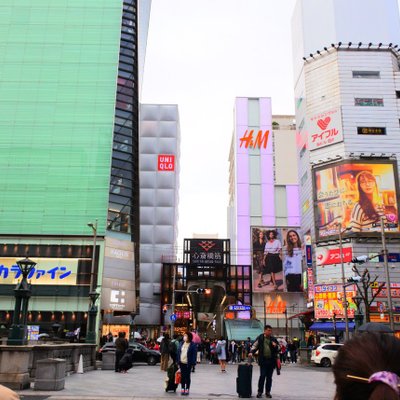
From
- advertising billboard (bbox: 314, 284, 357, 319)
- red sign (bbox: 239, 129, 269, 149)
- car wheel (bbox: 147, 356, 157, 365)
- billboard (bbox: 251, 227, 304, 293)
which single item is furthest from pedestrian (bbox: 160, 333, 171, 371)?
red sign (bbox: 239, 129, 269, 149)

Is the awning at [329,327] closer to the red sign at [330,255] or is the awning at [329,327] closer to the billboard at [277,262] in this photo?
the red sign at [330,255]

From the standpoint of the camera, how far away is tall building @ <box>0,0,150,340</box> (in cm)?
4362

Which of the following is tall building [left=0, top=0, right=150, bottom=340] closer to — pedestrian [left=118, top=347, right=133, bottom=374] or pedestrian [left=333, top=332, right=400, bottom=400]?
pedestrian [left=118, top=347, right=133, bottom=374]

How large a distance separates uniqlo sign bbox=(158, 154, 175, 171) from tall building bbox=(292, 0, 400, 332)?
2372 centimetres

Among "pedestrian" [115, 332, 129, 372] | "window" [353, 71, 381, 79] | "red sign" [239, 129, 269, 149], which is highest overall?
"red sign" [239, 129, 269, 149]

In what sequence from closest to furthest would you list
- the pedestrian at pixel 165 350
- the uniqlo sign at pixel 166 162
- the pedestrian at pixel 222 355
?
the pedestrian at pixel 165 350
the pedestrian at pixel 222 355
the uniqlo sign at pixel 166 162

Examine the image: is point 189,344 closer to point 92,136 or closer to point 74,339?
point 74,339

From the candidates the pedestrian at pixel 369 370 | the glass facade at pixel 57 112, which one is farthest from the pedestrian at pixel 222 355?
the pedestrian at pixel 369 370

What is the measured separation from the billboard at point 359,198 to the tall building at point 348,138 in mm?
109

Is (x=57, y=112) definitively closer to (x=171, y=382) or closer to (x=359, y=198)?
(x=359, y=198)

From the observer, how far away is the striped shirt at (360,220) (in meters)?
49.7

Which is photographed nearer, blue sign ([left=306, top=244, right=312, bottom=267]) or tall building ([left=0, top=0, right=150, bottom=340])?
tall building ([left=0, top=0, right=150, bottom=340])

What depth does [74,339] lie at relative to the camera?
36.0 m

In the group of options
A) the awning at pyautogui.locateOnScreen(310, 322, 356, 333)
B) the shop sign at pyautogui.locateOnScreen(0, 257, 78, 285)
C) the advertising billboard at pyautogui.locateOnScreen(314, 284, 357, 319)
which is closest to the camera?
the shop sign at pyautogui.locateOnScreen(0, 257, 78, 285)
